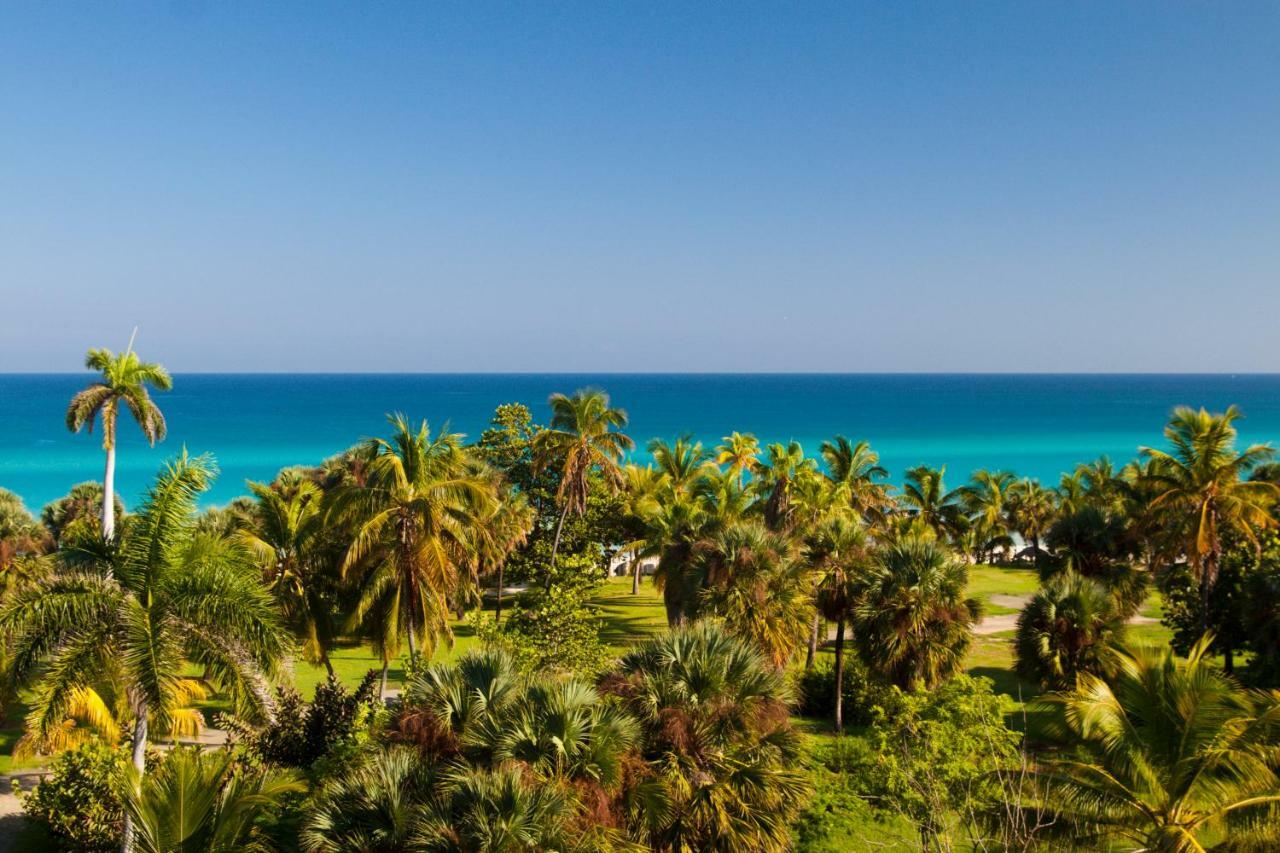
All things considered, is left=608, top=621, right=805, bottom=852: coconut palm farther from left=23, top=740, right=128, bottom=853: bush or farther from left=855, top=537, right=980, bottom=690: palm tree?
left=23, top=740, right=128, bottom=853: bush

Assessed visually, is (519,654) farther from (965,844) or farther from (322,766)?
(965,844)

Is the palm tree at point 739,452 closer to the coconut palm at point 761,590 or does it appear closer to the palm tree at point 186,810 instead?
the coconut palm at point 761,590

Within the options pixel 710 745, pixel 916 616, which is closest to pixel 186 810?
pixel 710 745

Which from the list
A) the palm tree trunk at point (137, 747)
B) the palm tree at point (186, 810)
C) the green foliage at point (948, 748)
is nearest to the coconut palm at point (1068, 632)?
the green foliage at point (948, 748)

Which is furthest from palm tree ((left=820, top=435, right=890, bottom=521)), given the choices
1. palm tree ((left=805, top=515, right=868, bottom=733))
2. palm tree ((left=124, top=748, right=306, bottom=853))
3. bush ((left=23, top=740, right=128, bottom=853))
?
palm tree ((left=124, top=748, right=306, bottom=853))

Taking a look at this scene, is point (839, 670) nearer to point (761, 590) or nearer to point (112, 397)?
point (761, 590)

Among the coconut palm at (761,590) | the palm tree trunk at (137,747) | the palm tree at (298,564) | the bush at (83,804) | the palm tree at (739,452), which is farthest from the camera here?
the palm tree at (739,452)
